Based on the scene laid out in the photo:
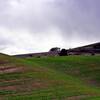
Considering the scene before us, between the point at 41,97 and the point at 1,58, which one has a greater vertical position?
the point at 1,58

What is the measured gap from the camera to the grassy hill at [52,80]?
39.6 meters

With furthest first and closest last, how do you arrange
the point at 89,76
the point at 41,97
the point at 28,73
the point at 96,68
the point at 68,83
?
the point at 96,68 → the point at 89,76 → the point at 28,73 → the point at 68,83 → the point at 41,97

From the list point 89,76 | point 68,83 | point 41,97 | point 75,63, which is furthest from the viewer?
point 75,63

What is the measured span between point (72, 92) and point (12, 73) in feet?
44.3

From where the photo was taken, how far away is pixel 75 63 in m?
67.1

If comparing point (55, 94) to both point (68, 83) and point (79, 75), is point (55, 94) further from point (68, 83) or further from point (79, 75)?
point (79, 75)

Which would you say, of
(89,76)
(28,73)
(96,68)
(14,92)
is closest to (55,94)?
(14,92)

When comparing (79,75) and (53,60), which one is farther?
(53,60)

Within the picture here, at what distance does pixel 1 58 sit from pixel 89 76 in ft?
49.1

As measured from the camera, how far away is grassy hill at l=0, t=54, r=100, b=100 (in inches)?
1560

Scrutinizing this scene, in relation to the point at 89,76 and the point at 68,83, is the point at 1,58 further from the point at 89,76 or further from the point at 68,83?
the point at 68,83

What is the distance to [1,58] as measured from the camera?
2532 inches

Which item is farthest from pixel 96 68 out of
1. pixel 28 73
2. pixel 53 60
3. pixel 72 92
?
pixel 72 92

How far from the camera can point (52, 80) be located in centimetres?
4803
